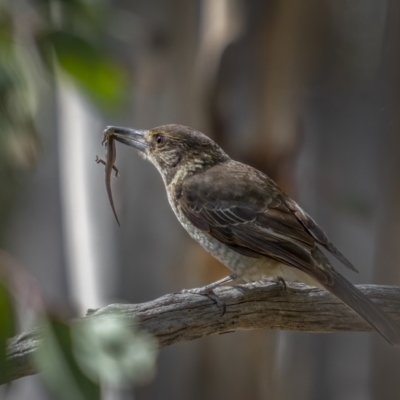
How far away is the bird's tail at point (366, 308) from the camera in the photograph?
1.75m

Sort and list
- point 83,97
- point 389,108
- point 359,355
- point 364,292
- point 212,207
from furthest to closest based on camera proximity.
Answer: point 359,355, point 389,108, point 212,207, point 364,292, point 83,97

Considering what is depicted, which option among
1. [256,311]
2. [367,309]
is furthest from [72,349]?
[256,311]

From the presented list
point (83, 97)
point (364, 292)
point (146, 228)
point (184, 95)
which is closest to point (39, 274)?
point (146, 228)

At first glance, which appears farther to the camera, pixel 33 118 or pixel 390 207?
pixel 390 207

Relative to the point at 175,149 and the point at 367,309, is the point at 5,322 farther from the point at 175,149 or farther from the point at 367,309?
the point at 175,149

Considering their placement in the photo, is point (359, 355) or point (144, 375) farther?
point (359, 355)

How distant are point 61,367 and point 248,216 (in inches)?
57.4

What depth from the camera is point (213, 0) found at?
9.97ft

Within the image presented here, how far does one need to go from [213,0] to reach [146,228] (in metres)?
1.09

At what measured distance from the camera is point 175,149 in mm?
2387

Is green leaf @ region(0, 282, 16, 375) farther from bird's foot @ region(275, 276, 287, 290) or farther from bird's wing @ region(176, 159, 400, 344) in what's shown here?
bird's foot @ region(275, 276, 287, 290)

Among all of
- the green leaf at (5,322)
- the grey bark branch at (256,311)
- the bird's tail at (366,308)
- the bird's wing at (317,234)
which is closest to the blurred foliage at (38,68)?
the green leaf at (5,322)

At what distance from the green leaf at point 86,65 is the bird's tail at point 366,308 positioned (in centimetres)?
113

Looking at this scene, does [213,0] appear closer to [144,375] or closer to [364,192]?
[364,192]
